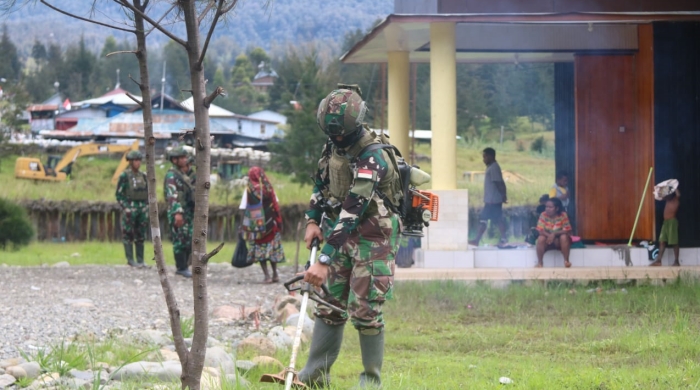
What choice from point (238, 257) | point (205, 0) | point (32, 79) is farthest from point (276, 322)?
point (32, 79)

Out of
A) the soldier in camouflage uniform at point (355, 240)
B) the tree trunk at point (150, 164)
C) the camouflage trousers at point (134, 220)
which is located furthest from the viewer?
the camouflage trousers at point (134, 220)

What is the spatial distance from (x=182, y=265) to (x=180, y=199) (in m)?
1.08

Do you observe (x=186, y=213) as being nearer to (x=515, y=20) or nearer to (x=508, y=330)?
(x=515, y=20)

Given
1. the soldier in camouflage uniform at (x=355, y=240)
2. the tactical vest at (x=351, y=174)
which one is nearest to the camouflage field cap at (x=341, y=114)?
the soldier in camouflage uniform at (x=355, y=240)

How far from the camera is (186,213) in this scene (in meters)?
13.7

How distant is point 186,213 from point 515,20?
5517mm

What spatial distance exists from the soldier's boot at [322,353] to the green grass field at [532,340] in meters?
0.22

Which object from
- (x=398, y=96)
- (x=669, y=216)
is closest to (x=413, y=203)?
(x=669, y=216)

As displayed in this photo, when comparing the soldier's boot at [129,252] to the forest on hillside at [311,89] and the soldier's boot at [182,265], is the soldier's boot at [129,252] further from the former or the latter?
the forest on hillside at [311,89]

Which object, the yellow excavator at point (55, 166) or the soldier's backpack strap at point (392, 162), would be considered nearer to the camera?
the soldier's backpack strap at point (392, 162)

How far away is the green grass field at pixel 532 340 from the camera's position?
6344 mm

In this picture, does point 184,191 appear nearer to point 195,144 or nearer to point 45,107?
point 195,144

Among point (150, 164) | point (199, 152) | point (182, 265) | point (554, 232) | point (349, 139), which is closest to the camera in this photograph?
point (199, 152)

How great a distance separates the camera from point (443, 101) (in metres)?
11.9
